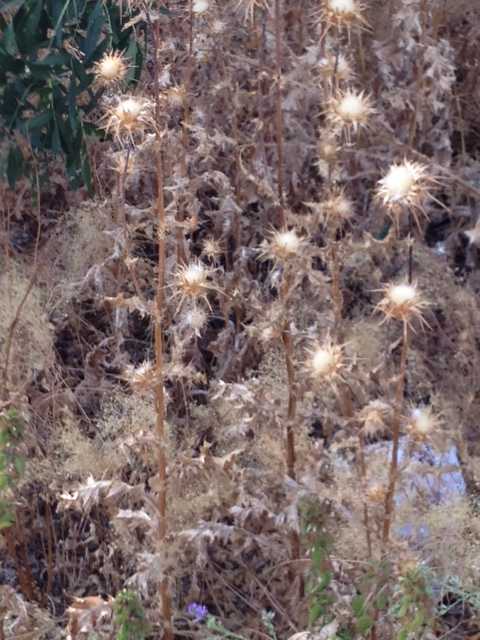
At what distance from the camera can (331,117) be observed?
1.18m

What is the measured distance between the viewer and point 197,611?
168cm

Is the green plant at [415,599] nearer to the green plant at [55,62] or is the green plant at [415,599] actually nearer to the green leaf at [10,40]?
the green plant at [55,62]

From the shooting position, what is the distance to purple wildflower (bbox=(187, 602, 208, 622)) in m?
1.67

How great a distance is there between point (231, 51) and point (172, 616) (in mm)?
1485

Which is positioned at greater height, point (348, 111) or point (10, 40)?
point (10, 40)

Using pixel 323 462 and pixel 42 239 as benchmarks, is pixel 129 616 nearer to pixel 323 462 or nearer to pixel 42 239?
pixel 323 462

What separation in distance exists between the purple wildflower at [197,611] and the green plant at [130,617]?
36 cm

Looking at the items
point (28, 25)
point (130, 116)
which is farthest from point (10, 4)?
point (130, 116)

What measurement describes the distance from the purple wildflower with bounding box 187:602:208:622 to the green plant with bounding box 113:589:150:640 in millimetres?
365

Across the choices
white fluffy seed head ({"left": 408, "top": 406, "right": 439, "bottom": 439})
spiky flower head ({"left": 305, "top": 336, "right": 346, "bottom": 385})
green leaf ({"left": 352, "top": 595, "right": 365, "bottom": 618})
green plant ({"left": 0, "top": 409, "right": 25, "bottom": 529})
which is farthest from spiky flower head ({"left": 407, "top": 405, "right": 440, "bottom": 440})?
green plant ({"left": 0, "top": 409, "right": 25, "bottom": 529})

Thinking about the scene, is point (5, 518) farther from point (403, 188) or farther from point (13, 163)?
point (13, 163)

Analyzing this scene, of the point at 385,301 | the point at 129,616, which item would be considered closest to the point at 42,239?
the point at 129,616

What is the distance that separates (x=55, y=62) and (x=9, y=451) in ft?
3.02

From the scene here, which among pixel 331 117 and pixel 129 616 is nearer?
pixel 331 117
